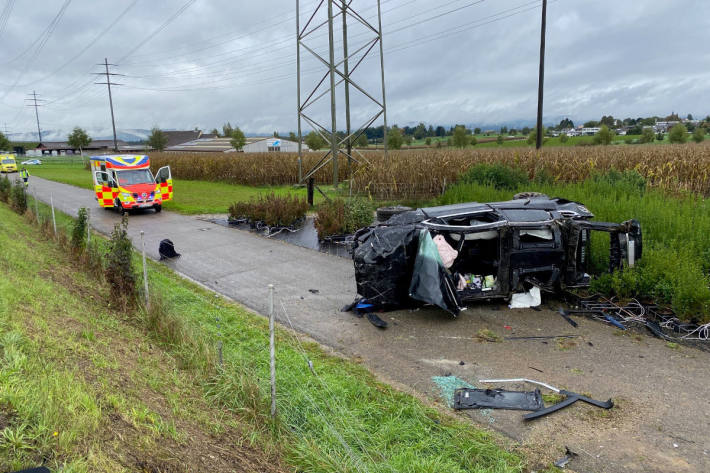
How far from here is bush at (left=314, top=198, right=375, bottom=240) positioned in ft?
44.2

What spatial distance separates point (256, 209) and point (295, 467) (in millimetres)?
12875

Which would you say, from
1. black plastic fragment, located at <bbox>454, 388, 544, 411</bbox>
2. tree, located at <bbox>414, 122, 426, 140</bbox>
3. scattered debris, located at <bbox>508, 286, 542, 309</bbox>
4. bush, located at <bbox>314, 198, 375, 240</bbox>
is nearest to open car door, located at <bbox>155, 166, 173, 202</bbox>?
bush, located at <bbox>314, 198, 375, 240</bbox>

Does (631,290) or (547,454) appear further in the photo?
(631,290)

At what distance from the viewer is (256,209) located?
52.2 ft

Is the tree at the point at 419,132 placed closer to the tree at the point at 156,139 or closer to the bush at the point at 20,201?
the tree at the point at 156,139

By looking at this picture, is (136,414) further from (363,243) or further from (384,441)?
(363,243)

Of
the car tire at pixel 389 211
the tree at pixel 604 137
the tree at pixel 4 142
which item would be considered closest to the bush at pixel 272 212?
the car tire at pixel 389 211

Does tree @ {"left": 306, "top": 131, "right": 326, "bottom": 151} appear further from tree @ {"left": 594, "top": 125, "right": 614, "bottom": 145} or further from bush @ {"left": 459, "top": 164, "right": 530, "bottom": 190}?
bush @ {"left": 459, "top": 164, "right": 530, "bottom": 190}

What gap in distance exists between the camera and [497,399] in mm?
5012

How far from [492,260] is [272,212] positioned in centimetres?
917

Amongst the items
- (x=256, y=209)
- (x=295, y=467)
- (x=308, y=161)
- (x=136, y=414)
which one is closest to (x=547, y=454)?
(x=295, y=467)

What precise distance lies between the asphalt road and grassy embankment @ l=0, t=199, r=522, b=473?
53 centimetres

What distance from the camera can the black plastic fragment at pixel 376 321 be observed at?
7.04 meters

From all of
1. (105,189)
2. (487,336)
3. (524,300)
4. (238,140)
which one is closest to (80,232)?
(487,336)
